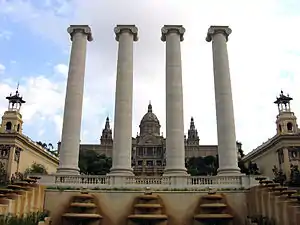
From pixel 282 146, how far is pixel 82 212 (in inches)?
3801

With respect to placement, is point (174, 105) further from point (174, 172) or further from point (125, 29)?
point (125, 29)

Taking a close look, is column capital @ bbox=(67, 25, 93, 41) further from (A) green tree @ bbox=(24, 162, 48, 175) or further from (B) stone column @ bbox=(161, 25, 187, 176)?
(A) green tree @ bbox=(24, 162, 48, 175)

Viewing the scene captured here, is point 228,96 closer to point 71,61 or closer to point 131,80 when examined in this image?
point 131,80

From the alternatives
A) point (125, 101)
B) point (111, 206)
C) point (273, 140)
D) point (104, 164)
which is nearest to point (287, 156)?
point (273, 140)

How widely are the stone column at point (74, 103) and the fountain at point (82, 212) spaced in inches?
342

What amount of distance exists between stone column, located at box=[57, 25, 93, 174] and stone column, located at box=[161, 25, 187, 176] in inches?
552

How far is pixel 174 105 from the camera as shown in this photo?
188 ft

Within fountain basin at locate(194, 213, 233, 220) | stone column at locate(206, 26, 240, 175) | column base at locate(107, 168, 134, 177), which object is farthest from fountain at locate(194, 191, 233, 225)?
column base at locate(107, 168, 134, 177)

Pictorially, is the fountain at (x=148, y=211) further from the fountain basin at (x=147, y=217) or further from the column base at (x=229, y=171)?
the column base at (x=229, y=171)

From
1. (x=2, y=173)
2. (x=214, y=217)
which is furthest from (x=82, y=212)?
(x=2, y=173)

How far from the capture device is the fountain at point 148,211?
140 feet

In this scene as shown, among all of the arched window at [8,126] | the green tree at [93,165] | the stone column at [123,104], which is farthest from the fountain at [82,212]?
the arched window at [8,126]

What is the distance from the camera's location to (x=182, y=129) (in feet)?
186

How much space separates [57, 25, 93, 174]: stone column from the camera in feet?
178
